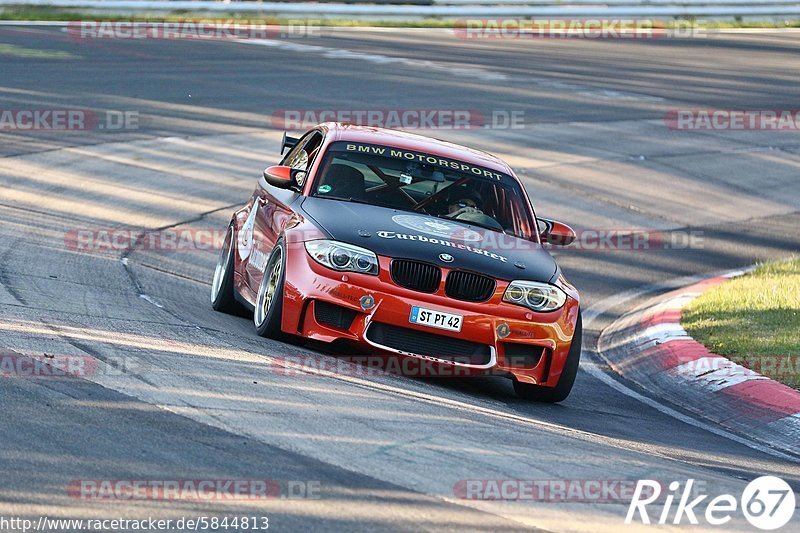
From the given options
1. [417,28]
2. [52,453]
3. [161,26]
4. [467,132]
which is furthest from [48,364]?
[417,28]

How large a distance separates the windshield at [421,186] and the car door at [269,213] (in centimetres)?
26

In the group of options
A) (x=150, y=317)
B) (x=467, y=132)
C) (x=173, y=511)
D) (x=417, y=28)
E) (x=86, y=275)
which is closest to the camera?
(x=173, y=511)

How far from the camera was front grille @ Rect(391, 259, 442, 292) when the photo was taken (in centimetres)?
811

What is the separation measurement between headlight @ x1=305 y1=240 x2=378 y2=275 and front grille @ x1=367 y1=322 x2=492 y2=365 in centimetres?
37

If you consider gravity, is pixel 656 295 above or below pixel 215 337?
below

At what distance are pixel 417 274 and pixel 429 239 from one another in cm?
37

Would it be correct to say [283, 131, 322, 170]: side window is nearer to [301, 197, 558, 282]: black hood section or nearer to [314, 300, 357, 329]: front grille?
[301, 197, 558, 282]: black hood section

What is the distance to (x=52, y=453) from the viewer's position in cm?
561

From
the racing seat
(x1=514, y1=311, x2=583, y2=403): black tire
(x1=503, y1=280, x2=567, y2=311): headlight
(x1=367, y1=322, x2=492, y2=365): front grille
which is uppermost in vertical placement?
the racing seat

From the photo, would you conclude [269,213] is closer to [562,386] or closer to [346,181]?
[346,181]

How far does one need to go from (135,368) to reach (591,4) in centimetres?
2882

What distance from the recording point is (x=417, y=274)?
8.13 m

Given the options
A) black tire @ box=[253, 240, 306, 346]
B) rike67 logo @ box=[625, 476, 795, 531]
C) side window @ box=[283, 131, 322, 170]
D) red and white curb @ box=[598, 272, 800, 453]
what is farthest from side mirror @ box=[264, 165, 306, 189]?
rike67 logo @ box=[625, 476, 795, 531]

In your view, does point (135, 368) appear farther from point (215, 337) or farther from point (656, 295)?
point (656, 295)
